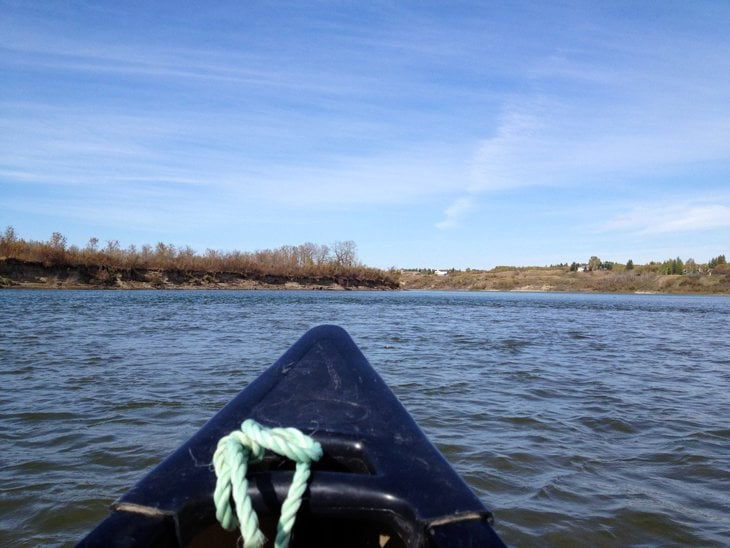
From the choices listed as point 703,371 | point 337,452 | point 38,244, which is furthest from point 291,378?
point 38,244

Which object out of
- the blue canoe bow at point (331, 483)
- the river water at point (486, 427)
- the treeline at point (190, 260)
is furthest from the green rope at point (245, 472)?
the treeline at point (190, 260)

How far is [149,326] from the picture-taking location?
18.3 metres

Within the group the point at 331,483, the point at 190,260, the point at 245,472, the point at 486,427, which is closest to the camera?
the point at 245,472

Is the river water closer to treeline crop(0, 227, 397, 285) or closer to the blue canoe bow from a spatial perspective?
the blue canoe bow

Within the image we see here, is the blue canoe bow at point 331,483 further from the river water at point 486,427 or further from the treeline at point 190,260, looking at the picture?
the treeline at point 190,260

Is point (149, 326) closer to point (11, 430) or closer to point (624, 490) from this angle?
point (11, 430)

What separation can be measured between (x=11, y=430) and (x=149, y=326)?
13184 mm

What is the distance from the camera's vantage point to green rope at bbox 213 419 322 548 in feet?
5.16

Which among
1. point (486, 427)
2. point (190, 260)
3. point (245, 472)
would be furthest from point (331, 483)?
point (190, 260)

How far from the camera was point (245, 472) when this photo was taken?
65.9 inches

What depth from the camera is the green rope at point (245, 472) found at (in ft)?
5.16

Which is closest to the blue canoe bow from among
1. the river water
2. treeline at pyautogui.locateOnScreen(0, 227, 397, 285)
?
the river water

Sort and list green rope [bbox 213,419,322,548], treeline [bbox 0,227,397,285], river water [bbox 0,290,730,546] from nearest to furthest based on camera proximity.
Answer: green rope [bbox 213,419,322,548], river water [bbox 0,290,730,546], treeline [bbox 0,227,397,285]

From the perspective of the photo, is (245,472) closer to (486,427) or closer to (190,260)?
(486,427)
